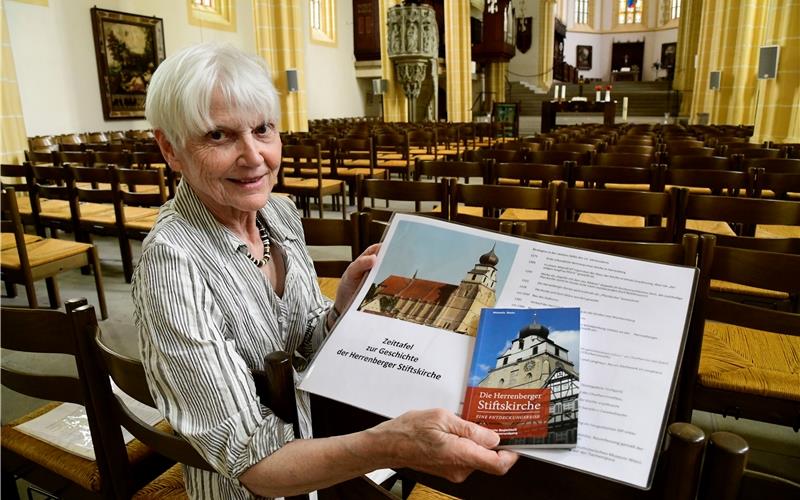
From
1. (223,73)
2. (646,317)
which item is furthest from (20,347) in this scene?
(646,317)

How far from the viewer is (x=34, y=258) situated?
3.37 meters

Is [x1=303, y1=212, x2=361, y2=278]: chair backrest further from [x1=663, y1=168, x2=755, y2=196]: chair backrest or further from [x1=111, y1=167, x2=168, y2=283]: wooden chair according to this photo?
[x1=663, y1=168, x2=755, y2=196]: chair backrest

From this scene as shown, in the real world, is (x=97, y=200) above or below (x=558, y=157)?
below

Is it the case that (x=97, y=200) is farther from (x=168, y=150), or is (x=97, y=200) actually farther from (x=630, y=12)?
(x=630, y=12)

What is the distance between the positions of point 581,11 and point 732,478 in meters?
34.5

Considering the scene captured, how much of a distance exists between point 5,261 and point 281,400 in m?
3.36

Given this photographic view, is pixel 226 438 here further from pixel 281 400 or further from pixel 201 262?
pixel 201 262

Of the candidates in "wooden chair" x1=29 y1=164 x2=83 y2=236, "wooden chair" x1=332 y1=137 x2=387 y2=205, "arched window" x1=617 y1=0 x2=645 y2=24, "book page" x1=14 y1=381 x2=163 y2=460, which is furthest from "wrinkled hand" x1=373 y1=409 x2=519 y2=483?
"arched window" x1=617 y1=0 x2=645 y2=24

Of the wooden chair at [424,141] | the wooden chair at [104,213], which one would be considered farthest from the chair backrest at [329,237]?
the wooden chair at [424,141]

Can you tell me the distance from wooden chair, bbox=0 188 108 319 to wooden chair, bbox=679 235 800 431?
3.53 m

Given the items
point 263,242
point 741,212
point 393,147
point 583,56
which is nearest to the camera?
point 263,242

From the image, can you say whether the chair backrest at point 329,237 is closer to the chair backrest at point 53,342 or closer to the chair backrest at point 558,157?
the chair backrest at point 53,342

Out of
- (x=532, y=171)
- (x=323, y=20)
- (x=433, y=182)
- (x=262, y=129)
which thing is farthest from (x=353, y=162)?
(x=323, y=20)

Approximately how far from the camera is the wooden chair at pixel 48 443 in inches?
46.8
